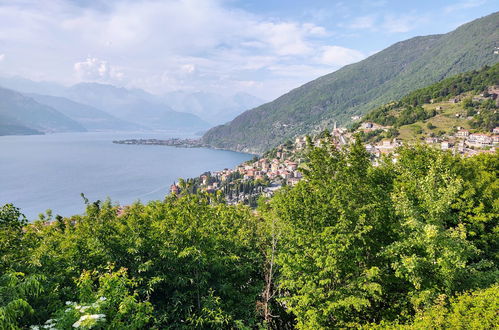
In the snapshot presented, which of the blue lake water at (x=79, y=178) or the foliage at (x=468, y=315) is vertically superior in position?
the foliage at (x=468, y=315)

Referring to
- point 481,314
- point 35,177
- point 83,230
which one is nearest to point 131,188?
point 35,177

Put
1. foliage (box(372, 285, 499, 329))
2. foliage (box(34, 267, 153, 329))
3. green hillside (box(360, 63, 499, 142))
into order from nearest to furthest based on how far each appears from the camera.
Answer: foliage (box(34, 267, 153, 329)) < foliage (box(372, 285, 499, 329)) < green hillside (box(360, 63, 499, 142))

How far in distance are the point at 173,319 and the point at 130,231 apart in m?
3.37

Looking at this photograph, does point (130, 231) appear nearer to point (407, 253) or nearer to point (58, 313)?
point (58, 313)

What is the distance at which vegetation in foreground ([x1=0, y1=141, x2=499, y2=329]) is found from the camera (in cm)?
815

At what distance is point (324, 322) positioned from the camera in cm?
967

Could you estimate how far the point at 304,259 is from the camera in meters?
9.95

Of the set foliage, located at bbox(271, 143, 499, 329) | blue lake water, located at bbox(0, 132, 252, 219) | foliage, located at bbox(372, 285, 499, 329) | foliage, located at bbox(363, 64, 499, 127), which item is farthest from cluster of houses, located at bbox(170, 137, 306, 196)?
foliage, located at bbox(372, 285, 499, 329)

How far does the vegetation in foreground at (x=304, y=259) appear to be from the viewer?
26.7 ft

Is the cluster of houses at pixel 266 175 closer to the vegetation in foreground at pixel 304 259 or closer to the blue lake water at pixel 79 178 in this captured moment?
the blue lake water at pixel 79 178

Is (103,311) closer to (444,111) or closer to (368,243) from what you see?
(368,243)

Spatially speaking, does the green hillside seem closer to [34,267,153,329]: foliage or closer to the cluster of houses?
the cluster of houses

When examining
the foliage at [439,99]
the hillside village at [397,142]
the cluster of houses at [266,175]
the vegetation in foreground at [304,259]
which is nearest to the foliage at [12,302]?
the vegetation in foreground at [304,259]

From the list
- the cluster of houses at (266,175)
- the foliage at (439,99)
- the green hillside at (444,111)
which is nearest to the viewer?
the green hillside at (444,111)
